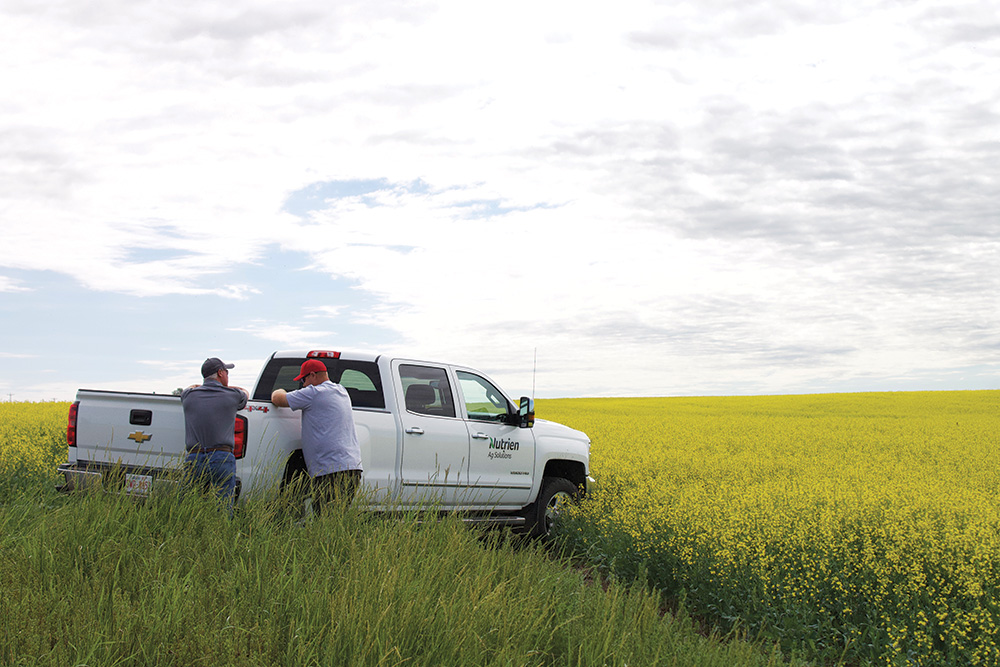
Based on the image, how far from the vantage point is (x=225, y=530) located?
18.6 feet

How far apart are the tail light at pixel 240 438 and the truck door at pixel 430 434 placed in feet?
5.63

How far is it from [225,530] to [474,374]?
4226 millimetres

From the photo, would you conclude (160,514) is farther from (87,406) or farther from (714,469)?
(714,469)

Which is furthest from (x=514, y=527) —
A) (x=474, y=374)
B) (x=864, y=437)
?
(x=864, y=437)

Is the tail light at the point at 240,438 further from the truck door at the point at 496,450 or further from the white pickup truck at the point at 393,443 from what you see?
the truck door at the point at 496,450

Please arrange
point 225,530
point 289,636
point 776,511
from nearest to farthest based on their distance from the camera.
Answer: point 289,636, point 225,530, point 776,511

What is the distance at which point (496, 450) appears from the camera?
927 centimetres

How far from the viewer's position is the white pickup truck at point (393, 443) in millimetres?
7078

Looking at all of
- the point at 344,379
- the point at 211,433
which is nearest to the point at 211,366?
the point at 211,433

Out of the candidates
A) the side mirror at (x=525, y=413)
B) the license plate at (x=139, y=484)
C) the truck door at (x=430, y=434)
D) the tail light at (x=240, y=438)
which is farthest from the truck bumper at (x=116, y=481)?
the side mirror at (x=525, y=413)

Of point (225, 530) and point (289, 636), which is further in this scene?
point (225, 530)

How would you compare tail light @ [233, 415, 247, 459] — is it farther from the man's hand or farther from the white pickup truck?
the man's hand

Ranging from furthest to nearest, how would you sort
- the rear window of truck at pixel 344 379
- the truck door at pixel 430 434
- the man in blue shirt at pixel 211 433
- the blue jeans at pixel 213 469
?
1. the rear window of truck at pixel 344 379
2. the truck door at pixel 430 434
3. the man in blue shirt at pixel 211 433
4. the blue jeans at pixel 213 469

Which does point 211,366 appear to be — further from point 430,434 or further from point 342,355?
point 430,434
